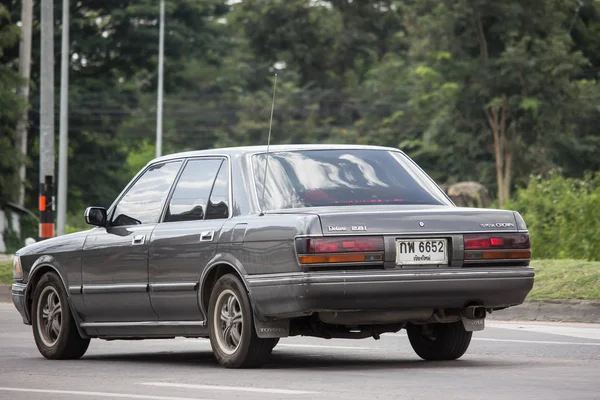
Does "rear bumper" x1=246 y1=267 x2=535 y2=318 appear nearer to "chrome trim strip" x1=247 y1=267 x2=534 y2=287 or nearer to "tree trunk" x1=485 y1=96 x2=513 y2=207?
"chrome trim strip" x1=247 y1=267 x2=534 y2=287

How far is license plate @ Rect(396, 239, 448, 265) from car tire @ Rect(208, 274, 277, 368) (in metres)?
1.10

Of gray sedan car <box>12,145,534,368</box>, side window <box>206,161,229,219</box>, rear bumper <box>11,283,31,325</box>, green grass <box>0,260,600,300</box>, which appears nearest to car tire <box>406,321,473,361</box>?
gray sedan car <box>12,145,534,368</box>

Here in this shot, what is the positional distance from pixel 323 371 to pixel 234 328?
0.69 m

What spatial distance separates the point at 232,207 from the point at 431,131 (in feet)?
145

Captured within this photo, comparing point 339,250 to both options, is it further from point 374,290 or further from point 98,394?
point 98,394

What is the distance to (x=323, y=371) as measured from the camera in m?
10.6

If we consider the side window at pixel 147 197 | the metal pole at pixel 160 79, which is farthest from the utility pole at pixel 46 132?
the metal pole at pixel 160 79

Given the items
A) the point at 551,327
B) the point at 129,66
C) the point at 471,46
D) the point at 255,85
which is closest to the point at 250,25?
the point at 255,85

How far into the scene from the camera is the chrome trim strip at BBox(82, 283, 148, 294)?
1164cm

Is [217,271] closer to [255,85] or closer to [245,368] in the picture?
[245,368]

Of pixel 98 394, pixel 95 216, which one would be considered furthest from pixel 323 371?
pixel 95 216

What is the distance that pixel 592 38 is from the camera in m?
59.9

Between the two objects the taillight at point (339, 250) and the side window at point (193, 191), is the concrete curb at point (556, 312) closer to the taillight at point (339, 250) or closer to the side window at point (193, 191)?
the side window at point (193, 191)

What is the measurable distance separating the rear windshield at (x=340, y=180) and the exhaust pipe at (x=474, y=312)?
2.90ft
